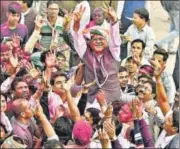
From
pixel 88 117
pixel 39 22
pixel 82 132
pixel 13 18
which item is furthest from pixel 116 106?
pixel 13 18

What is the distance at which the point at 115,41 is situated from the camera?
9.32m

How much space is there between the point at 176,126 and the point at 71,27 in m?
0.99

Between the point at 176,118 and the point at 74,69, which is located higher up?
the point at 74,69

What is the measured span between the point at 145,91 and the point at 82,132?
1.70ft

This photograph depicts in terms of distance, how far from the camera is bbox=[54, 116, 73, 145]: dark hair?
30.5ft

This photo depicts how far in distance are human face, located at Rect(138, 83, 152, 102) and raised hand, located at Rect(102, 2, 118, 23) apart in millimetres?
489

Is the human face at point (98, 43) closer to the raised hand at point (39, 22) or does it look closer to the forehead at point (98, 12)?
the forehead at point (98, 12)

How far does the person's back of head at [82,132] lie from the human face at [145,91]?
42cm

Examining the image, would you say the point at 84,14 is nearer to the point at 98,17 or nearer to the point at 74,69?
the point at 98,17

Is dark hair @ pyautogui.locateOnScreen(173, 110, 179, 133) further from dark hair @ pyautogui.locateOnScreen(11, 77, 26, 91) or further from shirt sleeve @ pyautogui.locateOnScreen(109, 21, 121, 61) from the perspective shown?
dark hair @ pyautogui.locateOnScreen(11, 77, 26, 91)

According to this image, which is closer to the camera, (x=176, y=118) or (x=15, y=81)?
(x=15, y=81)

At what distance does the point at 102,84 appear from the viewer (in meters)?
9.38

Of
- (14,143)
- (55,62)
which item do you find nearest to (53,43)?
(55,62)

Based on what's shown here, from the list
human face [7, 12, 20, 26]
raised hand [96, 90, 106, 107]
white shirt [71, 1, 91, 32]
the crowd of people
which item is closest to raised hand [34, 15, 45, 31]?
the crowd of people
